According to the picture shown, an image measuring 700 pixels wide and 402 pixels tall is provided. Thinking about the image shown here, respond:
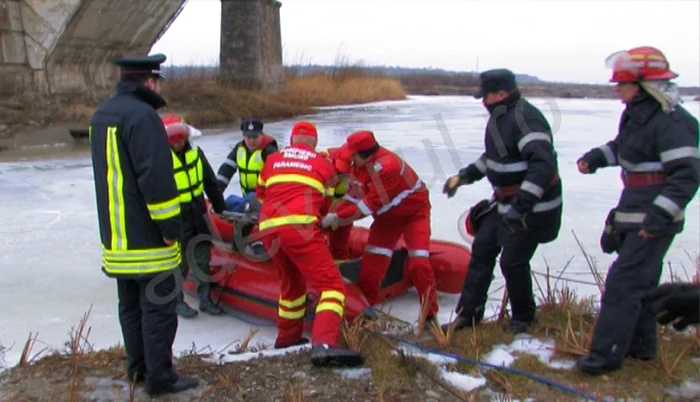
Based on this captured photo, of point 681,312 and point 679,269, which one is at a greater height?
point 681,312

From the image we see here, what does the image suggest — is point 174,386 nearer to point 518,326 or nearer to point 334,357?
point 334,357

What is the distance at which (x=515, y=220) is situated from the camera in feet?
11.1

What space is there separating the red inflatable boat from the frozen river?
124 millimetres

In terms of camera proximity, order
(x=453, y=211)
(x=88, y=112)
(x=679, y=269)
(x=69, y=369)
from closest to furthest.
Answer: (x=69, y=369) → (x=679, y=269) → (x=453, y=211) → (x=88, y=112)

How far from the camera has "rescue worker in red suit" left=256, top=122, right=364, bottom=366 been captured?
3455 millimetres

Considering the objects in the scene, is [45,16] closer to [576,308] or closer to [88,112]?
[88,112]

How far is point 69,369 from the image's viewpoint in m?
3.13

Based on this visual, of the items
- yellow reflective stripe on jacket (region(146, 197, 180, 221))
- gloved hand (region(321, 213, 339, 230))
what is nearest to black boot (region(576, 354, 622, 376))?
gloved hand (region(321, 213, 339, 230))

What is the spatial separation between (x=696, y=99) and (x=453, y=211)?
85.0 feet

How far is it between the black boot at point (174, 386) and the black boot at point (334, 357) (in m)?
0.58

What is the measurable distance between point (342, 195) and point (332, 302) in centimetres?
132

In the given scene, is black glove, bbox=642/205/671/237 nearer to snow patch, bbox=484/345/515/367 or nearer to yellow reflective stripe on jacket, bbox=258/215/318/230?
snow patch, bbox=484/345/515/367

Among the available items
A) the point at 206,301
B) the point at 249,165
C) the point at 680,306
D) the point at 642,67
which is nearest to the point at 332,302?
the point at 206,301

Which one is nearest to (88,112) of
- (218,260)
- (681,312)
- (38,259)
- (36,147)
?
(36,147)
